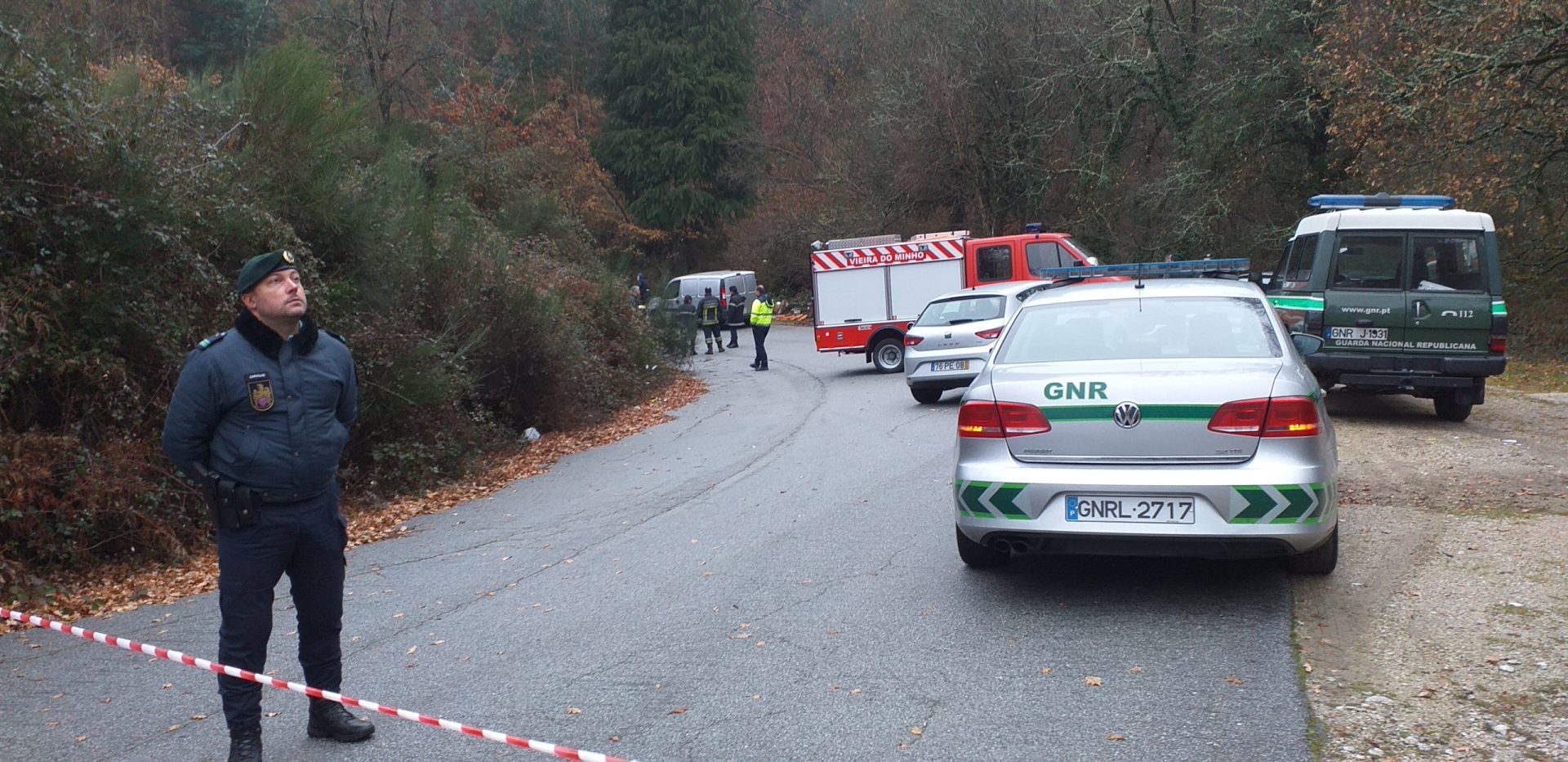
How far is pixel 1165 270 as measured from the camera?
8570 mm

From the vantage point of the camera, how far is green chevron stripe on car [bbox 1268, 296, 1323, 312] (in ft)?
42.7

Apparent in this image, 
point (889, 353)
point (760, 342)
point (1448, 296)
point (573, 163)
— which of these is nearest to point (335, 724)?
point (1448, 296)

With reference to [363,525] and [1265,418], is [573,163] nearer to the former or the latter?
[363,525]

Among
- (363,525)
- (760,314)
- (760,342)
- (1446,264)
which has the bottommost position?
(760,342)

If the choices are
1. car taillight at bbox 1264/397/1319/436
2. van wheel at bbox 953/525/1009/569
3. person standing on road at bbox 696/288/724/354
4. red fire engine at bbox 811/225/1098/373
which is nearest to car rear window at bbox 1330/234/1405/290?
van wheel at bbox 953/525/1009/569

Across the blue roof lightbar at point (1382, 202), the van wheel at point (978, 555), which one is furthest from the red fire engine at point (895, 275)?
the van wheel at point (978, 555)

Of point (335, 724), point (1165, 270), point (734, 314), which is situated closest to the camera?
point (335, 724)

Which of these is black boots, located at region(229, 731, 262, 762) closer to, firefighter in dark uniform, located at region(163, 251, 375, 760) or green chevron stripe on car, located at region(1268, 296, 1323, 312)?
firefighter in dark uniform, located at region(163, 251, 375, 760)

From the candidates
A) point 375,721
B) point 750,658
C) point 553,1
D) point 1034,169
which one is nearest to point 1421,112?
point 1034,169

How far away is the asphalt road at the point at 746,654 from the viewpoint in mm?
4691

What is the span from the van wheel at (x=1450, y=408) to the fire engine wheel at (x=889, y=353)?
11355mm

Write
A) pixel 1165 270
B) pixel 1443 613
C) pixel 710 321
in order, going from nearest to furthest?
pixel 1443 613
pixel 1165 270
pixel 710 321

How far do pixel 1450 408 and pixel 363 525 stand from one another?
11374 mm

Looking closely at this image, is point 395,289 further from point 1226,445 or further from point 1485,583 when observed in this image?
point 1485,583
